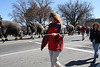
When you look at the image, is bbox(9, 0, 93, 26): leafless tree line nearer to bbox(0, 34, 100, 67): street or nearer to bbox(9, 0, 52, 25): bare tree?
bbox(9, 0, 52, 25): bare tree

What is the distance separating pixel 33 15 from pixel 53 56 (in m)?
30.8

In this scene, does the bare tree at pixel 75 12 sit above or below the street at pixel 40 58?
above

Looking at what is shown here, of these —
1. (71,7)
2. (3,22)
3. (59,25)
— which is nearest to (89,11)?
(71,7)

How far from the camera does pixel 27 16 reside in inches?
1280

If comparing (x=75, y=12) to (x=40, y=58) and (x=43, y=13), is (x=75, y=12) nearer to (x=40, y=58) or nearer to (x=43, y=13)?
(x=43, y=13)

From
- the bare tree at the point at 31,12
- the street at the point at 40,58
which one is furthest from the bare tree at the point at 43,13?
the street at the point at 40,58

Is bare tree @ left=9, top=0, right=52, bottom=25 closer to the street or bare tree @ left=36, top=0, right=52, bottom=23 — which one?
bare tree @ left=36, top=0, right=52, bottom=23

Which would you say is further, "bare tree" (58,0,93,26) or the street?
"bare tree" (58,0,93,26)

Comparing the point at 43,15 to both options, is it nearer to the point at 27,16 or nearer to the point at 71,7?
the point at 27,16

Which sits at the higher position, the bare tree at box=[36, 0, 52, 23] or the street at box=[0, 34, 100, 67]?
the bare tree at box=[36, 0, 52, 23]

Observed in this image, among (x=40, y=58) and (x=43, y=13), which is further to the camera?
(x=43, y=13)

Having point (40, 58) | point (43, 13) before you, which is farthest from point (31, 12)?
point (40, 58)

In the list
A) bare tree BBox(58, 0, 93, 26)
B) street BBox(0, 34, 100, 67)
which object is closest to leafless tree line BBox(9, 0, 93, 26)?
bare tree BBox(58, 0, 93, 26)

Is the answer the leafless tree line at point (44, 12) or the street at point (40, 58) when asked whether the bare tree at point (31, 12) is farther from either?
the street at point (40, 58)
